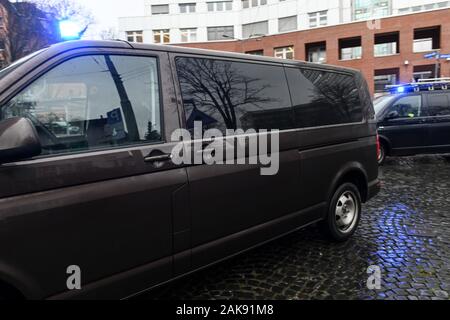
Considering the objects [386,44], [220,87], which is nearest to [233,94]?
[220,87]

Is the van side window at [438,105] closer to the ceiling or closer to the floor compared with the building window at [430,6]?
closer to the floor

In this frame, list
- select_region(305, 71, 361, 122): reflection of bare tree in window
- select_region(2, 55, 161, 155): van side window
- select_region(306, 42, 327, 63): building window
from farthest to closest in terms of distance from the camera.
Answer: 1. select_region(306, 42, 327, 63): building window
2. select_region(305, 71, 361, 122): reflection of bare tree in window
3. select_region(2, 55, 161, 155): van side window

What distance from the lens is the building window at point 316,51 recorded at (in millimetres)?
44031

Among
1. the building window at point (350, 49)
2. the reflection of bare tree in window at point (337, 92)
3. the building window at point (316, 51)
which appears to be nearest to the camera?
the reflection of bare tree in window at point (337, 92)

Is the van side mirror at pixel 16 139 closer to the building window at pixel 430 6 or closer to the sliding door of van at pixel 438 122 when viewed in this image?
the sliding door of van at pixel 438 122

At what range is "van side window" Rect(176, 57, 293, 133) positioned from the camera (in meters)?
3.05

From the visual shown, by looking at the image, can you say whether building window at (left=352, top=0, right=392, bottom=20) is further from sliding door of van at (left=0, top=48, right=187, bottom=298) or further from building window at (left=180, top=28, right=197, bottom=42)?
sliding door of van at (left=0, top=48, right=187, bottom=298)

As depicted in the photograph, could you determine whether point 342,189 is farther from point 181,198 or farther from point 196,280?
point 181,198

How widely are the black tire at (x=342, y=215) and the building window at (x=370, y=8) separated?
46.9 m

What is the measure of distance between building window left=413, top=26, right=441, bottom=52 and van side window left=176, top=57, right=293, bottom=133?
40.9 meters

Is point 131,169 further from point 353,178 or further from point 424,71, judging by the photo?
point 424,71

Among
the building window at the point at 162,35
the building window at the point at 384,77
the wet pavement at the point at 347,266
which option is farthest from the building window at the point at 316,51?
the wet pavement at the point at 347,266

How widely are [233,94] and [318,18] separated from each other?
156ft

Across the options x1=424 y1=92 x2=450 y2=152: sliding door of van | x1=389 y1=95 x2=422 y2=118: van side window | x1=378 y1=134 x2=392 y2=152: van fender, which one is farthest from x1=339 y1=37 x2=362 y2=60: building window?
x1=378 y1=134 x2=392 y2=152: van fender
